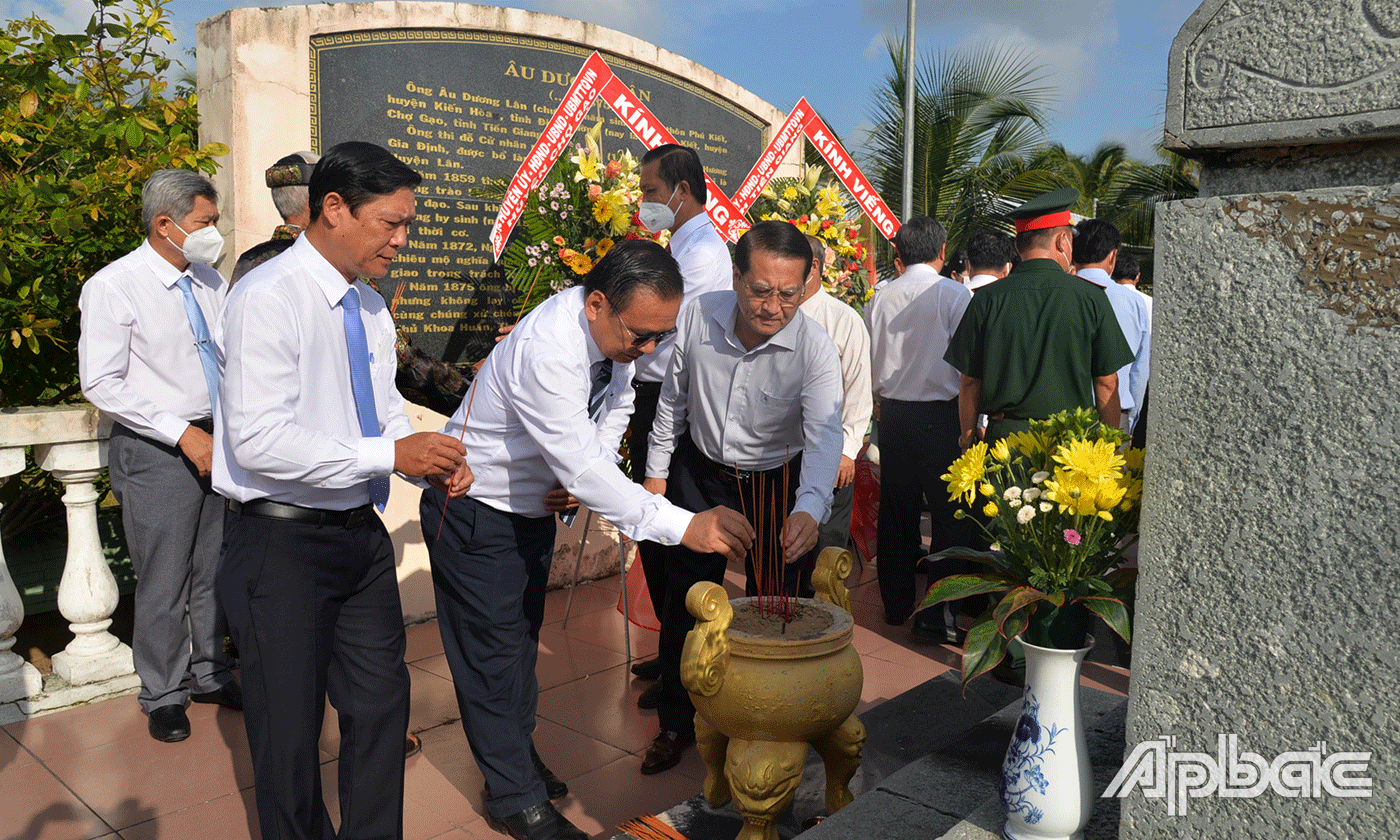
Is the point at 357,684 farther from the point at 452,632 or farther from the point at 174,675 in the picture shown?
the point at 174,675

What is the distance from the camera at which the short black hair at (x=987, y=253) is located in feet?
19.2

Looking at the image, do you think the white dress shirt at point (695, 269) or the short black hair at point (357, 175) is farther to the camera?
the white dress shirt at point (695, 269)

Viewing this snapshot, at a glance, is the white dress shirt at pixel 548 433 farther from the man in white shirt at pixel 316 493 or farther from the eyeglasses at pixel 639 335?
the man in white shirt at pixel 316 493

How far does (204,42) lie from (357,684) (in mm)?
3459

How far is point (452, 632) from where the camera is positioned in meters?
2.94

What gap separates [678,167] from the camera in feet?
13.5

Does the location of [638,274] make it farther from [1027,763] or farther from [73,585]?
[73,585]

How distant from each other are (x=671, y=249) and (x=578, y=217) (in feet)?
2.91

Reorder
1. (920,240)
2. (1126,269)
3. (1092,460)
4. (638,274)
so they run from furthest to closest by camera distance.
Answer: (1126,269) → (920,240) → (638,274) → (1092,460)

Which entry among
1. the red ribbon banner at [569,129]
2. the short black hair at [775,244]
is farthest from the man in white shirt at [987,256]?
Answer: the short black hair at [775,244]

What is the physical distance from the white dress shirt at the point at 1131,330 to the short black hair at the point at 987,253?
54cm

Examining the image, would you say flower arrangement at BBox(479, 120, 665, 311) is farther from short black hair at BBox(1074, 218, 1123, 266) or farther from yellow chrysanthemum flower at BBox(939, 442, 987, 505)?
yellow chrysanthemum flower at BBox(939, 442, 987, 505)

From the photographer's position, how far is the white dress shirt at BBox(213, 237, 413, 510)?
2170 mm

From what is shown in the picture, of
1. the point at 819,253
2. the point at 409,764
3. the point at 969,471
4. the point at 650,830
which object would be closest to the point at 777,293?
the point at 969,471
